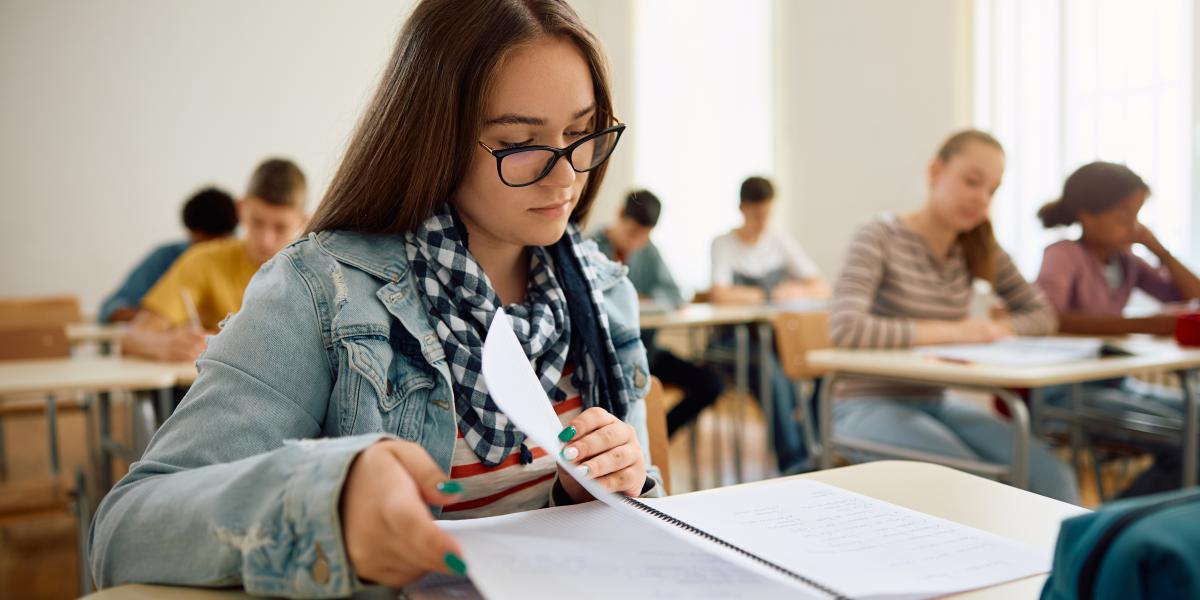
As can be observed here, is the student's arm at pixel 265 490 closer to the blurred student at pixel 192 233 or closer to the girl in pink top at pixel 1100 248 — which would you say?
the girl in pink top at pixel 1100 248

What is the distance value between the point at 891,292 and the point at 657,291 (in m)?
2.10

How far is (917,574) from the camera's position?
65cm

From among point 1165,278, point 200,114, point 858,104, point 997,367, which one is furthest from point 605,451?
point 200,114

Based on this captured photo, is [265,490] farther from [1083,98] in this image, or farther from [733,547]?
[1083,98]

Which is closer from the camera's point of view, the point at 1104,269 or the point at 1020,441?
the point at 1020,441

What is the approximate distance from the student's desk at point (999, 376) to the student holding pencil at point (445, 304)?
1110mm

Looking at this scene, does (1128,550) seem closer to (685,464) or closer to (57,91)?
(685,464)

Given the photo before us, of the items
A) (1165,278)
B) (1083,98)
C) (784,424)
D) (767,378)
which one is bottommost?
(784,424)

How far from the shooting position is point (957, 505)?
876mm

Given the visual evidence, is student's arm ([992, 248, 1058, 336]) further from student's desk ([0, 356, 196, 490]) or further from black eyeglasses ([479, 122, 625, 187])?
student's desk ([0, 356, 196, 490])

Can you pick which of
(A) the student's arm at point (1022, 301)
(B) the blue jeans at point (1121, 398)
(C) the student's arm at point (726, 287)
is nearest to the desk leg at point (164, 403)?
(A) the student's arm at point (1022, 301)

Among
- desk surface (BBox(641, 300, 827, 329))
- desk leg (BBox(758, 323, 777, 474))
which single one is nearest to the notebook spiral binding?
desk surface (BBox(641, 300, 827, 329))

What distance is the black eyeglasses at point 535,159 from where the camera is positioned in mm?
954

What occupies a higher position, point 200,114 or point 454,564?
point 200,114
